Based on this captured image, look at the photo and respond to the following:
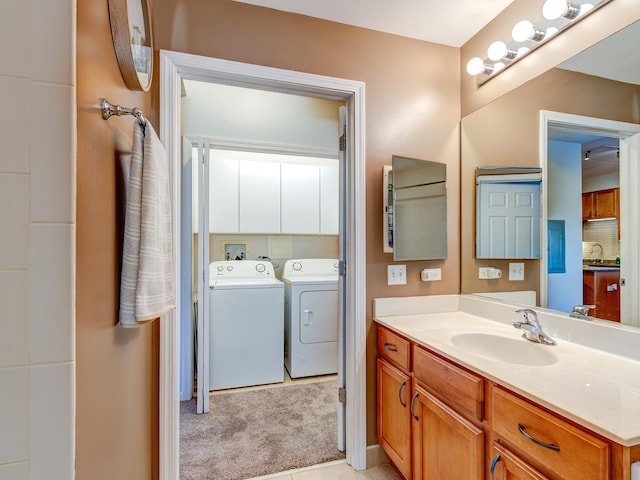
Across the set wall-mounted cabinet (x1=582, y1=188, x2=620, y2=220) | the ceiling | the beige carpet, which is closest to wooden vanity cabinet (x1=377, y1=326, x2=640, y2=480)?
the beige carpet

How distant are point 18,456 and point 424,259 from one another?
1.71 metres

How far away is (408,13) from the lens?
1626 millimetres

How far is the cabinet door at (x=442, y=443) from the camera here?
1060mm

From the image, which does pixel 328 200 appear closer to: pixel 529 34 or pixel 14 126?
pixel 529 34

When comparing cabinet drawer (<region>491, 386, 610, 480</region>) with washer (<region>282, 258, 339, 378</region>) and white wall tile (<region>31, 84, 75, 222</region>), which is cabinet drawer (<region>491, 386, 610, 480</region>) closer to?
white wall tile (<region>31, 84, 75, 222</region>)

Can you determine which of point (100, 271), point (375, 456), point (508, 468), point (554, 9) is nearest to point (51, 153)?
point (100, 271)

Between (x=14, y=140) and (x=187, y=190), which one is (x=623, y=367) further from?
(x=187, y=190)

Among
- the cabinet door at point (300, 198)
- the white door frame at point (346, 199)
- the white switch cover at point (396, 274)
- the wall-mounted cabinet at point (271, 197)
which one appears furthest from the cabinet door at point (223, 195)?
the white switch cover at point (396, 274)

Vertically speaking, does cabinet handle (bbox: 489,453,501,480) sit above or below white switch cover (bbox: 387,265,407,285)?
below

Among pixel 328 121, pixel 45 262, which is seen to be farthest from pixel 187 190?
pixel 45 262

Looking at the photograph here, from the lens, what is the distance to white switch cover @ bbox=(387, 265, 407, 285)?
178cm

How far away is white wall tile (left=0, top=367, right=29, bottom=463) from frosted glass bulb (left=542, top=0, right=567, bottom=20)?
2.08m

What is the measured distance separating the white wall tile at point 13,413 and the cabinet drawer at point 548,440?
3.72ft

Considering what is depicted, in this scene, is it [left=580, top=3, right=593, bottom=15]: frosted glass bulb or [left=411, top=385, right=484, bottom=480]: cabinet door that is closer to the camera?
[left=411, top=385, right=484, bottom=480]: cabinet door
